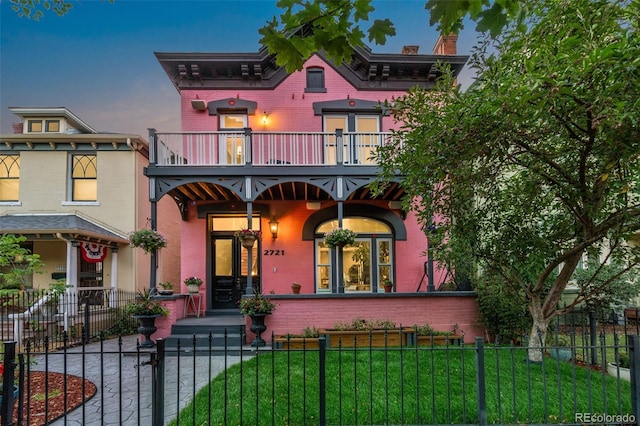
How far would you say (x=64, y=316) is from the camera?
10.0 metres

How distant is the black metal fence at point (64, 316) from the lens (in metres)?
9.23

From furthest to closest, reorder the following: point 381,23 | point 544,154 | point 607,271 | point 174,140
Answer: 1. point 174,140
2. point 607,271
3. point 544,154
4. point 381,23

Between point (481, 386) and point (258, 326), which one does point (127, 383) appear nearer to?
point (258, 326)

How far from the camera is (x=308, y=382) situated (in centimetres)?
562

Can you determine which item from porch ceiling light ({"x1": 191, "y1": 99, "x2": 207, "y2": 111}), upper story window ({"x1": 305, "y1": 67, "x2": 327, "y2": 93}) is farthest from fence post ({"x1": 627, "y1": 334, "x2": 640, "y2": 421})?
porch ceiling light ({"x1": 191, "y1": 99, "x2": 207, "y2": 111})

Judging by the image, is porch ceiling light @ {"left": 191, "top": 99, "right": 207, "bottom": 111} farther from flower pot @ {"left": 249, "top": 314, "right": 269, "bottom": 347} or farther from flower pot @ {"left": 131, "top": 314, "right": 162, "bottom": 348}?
flower pot @ {"left": 249, "top": 314, "right": 269, "bottom": 347}

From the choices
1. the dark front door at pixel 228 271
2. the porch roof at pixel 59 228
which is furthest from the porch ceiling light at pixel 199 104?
the porch roof at pixel 59 228

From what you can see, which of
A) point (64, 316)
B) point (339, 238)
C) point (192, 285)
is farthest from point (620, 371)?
point (64, 316)

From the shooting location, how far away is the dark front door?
11.3 m

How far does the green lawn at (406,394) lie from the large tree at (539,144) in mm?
854

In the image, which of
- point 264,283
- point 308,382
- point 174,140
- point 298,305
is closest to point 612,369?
point 308,382

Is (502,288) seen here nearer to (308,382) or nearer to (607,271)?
(607,271)

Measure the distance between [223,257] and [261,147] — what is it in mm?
3456

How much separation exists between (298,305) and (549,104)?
264 inches
